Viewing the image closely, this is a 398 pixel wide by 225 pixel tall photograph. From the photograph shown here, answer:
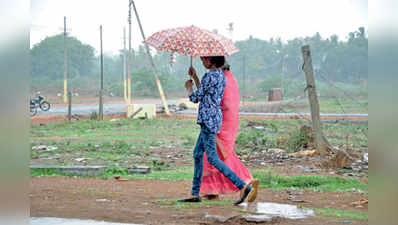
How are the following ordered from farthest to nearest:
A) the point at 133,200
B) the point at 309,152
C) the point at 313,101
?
the point at 309,152 < the point at 313,101 < the point at 133,200

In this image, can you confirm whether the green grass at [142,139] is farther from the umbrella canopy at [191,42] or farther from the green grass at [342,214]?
the green grass at [342,214]

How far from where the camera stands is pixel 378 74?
11.4 ft

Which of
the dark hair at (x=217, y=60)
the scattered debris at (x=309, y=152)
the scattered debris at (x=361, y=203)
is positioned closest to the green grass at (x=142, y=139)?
the scattered debris at (x=309, y=152)

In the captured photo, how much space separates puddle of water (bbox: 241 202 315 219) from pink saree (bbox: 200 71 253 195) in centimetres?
33

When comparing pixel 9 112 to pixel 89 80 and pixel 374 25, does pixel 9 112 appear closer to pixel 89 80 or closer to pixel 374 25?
pixel 374 25

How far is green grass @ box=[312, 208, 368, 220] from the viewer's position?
5.32 meters

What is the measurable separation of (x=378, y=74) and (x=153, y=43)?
3093mm

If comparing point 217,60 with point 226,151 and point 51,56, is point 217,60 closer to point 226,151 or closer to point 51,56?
point 226,151

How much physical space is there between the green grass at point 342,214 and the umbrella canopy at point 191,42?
6.84ft

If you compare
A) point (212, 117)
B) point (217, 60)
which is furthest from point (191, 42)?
point (212, 117)

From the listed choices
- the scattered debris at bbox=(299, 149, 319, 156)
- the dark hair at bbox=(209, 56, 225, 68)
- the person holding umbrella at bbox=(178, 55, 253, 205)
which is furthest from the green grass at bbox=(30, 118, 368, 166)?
the dark hair at bbox=(209, 56, 225, 68)

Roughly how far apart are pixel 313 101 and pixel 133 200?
4378mm

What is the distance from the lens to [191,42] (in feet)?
18.8

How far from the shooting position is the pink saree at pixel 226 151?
19.5 ft
